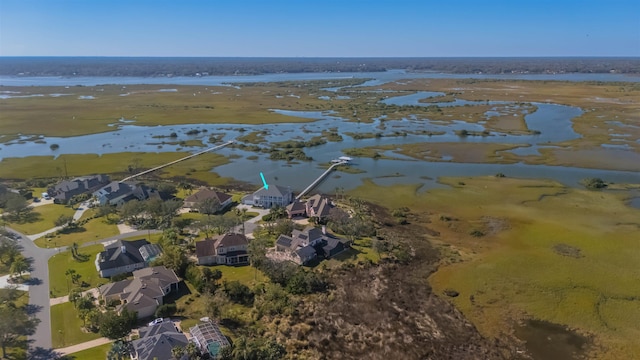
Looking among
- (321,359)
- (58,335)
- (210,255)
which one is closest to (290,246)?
(210,255)

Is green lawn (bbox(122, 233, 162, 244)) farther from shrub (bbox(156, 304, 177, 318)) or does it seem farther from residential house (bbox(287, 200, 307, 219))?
residential house (bbox(287, 200, 307, 219))

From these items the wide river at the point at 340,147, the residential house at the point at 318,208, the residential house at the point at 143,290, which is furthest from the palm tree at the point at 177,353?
the wide river at the point at 340,147

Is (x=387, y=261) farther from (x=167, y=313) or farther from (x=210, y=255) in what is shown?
(x=167, y=313)

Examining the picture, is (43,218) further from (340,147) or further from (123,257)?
(340,147)

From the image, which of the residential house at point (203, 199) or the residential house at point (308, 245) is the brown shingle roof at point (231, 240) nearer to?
the residential house at point (308, 245)

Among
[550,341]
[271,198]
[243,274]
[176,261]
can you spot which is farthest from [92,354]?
[550,341]

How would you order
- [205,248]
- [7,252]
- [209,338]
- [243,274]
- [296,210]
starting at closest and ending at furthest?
[209,338] < [243,274] < [7,252] < [205,248] < [296,210]
